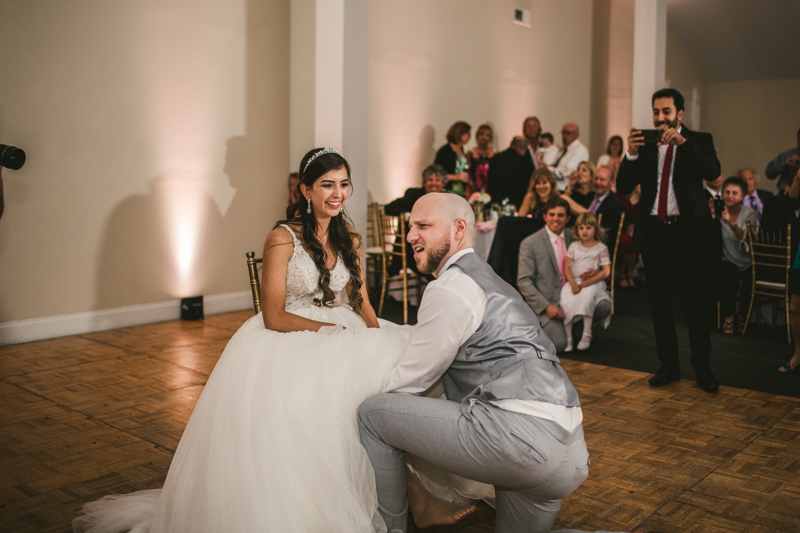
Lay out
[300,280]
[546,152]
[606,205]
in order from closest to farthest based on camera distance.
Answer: [300,280] < [606,205] < [546,152]

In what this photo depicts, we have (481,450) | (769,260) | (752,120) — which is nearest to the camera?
(481,450)

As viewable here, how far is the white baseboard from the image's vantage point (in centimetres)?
495

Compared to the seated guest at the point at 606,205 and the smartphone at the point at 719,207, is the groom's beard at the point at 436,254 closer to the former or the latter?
the seated guest at the point at 606,205

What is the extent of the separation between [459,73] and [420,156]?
1.20m

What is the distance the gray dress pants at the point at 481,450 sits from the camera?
184 cm

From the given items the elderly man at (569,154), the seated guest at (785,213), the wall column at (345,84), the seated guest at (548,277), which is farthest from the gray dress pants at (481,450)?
the elderly man at (569,154)

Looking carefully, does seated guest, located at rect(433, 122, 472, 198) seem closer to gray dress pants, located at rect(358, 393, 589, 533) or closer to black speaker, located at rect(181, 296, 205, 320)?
black speaker, located at rect(181, 296, 205, 320)

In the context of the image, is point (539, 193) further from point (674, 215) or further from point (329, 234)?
point (329, 234)

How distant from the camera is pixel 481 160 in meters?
7.54

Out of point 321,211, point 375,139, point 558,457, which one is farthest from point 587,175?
point 558,457

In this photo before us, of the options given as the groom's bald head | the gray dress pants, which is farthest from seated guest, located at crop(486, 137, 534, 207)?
the gray dress pants

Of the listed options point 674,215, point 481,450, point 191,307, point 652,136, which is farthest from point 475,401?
point 191,307

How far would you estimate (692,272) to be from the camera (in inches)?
149

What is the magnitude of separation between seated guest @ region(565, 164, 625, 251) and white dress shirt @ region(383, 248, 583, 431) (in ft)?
15.3
